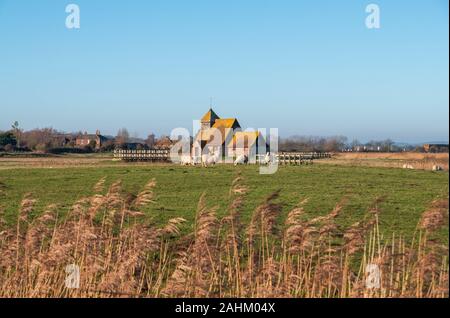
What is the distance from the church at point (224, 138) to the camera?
3300 inches

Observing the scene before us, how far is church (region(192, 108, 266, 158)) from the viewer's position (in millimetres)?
83812

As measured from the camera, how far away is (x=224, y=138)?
9388 cm

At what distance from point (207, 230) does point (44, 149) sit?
8373 centimetres

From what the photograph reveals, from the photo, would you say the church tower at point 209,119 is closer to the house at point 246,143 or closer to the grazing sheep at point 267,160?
the house at point 246,143

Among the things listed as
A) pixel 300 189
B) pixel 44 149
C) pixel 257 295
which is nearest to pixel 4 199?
pixel 300 189

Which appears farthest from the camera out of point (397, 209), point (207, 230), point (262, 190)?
point (262, 190)

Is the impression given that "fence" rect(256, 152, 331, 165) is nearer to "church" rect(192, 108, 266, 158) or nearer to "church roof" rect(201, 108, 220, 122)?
"church" rect(192, 108, 266, 158)

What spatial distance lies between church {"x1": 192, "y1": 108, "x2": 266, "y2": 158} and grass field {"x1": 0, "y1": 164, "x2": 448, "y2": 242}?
1486 inches

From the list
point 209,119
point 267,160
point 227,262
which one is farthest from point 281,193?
point 209,119

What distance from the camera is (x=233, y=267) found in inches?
414

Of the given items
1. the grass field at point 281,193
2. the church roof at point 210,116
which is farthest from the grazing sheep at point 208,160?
the church roof at point 210,116

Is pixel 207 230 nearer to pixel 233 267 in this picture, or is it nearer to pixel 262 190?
pixel 233 267

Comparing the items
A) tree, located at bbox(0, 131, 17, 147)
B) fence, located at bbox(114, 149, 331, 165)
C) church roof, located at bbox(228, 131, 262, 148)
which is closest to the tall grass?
fence, located at bbox(114, 149, 331, 165)

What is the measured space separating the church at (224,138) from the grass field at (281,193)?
1486 inches
